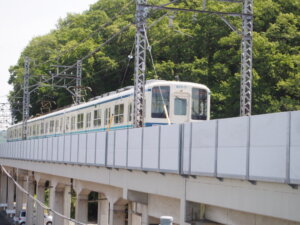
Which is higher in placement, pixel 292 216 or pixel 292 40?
pixel 292 40

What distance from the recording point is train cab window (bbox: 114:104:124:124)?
2550 centimetres

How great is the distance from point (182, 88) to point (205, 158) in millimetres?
12033

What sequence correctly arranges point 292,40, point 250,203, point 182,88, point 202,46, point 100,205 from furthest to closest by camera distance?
point 202,46 < point 292,40 < point 100,205 < point 182,88 < point 250,203

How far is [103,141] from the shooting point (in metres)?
20.7

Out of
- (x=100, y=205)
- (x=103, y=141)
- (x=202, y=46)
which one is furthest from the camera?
(x=202, y=46)

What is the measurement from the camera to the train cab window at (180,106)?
24609 mm

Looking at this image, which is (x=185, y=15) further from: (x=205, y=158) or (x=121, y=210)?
(x=205, y=158)

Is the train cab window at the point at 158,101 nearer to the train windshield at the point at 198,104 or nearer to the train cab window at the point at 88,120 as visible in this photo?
the train windshield at the point at 198,104

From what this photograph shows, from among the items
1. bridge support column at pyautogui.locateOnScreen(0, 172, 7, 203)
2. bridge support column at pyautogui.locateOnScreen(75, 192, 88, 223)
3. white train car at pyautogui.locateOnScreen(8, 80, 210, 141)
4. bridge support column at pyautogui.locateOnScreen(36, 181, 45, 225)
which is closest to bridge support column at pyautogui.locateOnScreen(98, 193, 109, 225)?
bridge support column at pyautogui.locateOnScreen(75, 192, 88, 223)

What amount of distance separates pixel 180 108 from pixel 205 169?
11.9m

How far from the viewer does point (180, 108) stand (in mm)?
24688

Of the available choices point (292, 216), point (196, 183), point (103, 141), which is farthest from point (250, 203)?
point (103, 141)

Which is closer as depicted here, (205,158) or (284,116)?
(284,116)

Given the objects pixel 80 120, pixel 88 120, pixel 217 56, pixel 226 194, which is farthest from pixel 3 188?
pixel 226 194
